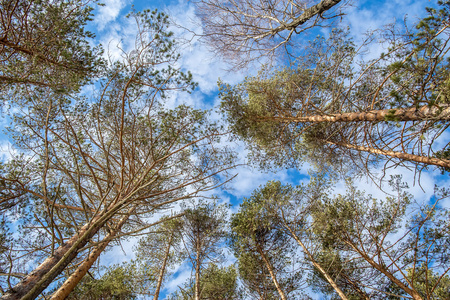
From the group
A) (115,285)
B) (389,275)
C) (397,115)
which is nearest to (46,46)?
(397,115)

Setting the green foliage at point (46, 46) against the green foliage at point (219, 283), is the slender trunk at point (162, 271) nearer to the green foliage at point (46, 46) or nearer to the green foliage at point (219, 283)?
the green foliage at point (219, 283)

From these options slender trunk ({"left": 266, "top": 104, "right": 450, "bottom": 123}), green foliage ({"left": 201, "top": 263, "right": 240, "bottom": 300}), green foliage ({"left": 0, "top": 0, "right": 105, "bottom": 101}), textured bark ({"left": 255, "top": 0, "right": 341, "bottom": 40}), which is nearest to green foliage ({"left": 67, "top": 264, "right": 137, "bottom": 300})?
green foliage ({"left": 201, "top": 263, "right": 240, "bottom": 300})

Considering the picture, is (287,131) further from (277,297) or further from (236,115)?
(277,297)

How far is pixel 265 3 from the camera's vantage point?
20.1 feet

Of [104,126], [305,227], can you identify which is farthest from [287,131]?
[104,126]

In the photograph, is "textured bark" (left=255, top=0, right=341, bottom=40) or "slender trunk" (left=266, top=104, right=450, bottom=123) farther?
"textured bark" (left=255, top=0, right=341, bottom=40)

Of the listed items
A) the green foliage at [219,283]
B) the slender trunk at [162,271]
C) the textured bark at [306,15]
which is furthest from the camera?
the green foliage at [219,283]

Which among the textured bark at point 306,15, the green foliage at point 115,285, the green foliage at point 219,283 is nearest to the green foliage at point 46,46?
the textured bark at point 306,15

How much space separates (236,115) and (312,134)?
3.28 metres

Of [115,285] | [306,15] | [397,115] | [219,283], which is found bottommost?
[115,285]

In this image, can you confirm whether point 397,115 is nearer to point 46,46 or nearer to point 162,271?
point 46,46

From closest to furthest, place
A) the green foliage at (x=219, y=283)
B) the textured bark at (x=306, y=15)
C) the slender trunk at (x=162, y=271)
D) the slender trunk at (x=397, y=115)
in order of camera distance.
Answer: the slender trunk at (x=397, y=115) → the textured bark at (x=306, y=15) → the slender trunk at (x=162, y=271) → the green foliage at (x=219, y=283)

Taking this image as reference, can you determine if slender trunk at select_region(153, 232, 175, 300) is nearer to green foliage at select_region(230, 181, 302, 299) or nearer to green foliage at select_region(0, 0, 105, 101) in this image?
green foliage at select_region(230, 181, 302, 299)

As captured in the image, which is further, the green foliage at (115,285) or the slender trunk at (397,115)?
the green foliage at (115,285)
